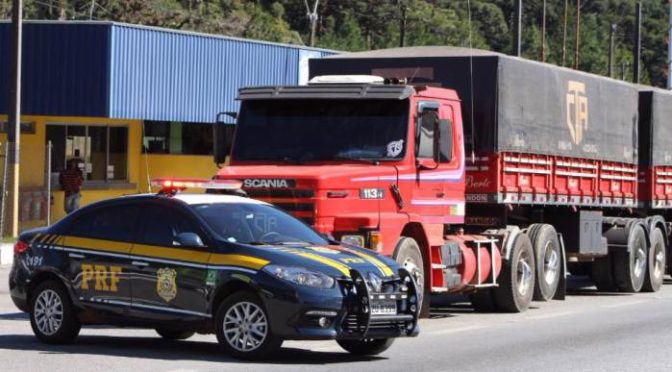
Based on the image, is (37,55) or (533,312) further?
(37,55)

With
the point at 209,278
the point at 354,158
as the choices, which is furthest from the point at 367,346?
the point at 354,158

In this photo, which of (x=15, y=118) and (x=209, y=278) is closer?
(x=209, y=278)

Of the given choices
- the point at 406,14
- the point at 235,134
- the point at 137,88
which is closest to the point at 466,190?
the point at 235,134

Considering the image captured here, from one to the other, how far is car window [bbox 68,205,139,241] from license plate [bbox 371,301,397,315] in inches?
99.3

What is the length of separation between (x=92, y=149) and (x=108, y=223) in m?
25.6

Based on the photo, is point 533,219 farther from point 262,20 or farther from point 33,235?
point 262,20

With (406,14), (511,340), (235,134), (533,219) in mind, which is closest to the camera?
(511,340)

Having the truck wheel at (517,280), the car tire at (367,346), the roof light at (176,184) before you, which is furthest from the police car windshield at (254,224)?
the truck wheel at (517,280)

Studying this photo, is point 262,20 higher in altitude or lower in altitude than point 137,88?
higher

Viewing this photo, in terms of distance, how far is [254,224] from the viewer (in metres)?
13.7

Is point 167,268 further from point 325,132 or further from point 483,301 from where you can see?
point 483,301

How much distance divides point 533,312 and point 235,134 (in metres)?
5.38

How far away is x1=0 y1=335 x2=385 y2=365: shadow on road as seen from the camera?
43.1 ft

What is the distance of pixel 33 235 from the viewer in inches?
568
